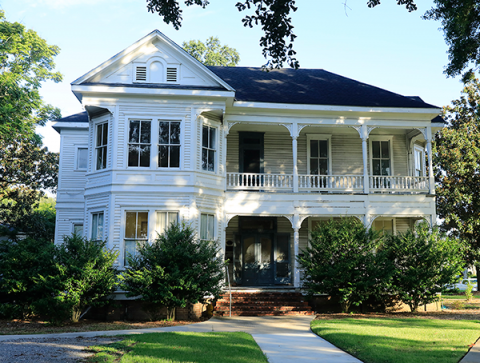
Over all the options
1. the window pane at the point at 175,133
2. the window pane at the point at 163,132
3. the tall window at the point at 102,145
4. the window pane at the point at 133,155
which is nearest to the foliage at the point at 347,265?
the window pane at the point at 175,133

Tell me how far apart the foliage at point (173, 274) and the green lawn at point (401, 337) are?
3.64 m

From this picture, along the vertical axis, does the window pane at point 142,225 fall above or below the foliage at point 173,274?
above

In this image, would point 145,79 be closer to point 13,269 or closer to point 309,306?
point 13,269

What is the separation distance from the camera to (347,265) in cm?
1536

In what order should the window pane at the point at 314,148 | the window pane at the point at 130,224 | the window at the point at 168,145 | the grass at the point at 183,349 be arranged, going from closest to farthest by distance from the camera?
the grass at the point at 183,349 < the window pane at the point at 130,224 < the window at the point at 168,145 < the window pane at the point at 314,148

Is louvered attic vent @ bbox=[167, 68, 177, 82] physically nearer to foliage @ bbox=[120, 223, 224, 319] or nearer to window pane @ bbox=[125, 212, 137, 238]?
window pane @ bbox=[125, 212, 137, 238]

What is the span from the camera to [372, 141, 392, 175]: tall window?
Answer: 2122 centimetres

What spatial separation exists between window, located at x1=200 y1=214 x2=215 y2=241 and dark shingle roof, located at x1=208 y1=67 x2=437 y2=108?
195 inches

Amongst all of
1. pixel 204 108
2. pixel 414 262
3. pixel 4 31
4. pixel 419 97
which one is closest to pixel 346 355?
pixel 414 262

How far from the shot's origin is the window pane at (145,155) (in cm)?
1703

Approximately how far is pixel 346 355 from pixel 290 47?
6.96 metres

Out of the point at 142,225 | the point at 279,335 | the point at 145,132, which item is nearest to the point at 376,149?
the point at 145,132

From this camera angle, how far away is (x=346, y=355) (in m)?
8.80

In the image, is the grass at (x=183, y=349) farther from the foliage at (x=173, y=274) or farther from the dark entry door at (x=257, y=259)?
the dark entry door at (x=257, y=259)
